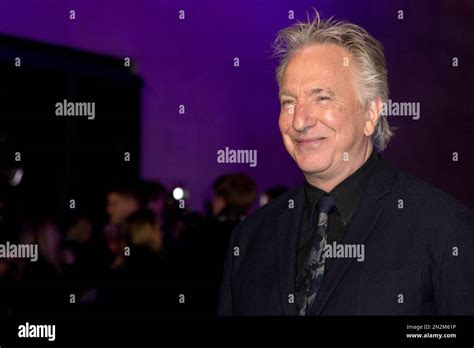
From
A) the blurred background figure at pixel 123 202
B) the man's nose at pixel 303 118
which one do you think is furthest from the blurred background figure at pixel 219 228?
the man's nose at pixel 303 118

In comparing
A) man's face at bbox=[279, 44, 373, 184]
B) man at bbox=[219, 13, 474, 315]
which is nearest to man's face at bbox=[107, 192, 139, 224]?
man at bbox=[219, 13, 474, 315]

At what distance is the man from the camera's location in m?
2.21

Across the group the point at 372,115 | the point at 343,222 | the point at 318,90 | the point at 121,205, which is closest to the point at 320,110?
the point at 318,90

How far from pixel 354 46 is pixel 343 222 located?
54 cm

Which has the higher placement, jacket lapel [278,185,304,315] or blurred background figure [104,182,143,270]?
blurred background figure [104,182,143,270]

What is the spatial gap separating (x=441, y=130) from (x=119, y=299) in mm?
4599

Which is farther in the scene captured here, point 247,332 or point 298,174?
point 298,174

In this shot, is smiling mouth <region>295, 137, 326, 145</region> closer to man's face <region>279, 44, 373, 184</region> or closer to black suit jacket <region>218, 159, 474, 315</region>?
man's face <region>279, 44, 373, 184</region>

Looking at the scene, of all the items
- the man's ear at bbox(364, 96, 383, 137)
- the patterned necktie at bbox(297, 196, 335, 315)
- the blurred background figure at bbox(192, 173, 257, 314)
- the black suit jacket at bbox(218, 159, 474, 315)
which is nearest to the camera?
the black suit jacket at bbox(218, 159, 474, 315)

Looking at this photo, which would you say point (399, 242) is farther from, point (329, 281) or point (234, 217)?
point (234, 217)

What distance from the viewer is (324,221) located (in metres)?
2.39

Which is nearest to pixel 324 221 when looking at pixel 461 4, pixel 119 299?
pixel 119 299

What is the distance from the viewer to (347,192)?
2416 mm

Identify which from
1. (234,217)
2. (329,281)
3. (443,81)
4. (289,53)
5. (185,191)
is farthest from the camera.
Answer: (185,191)
